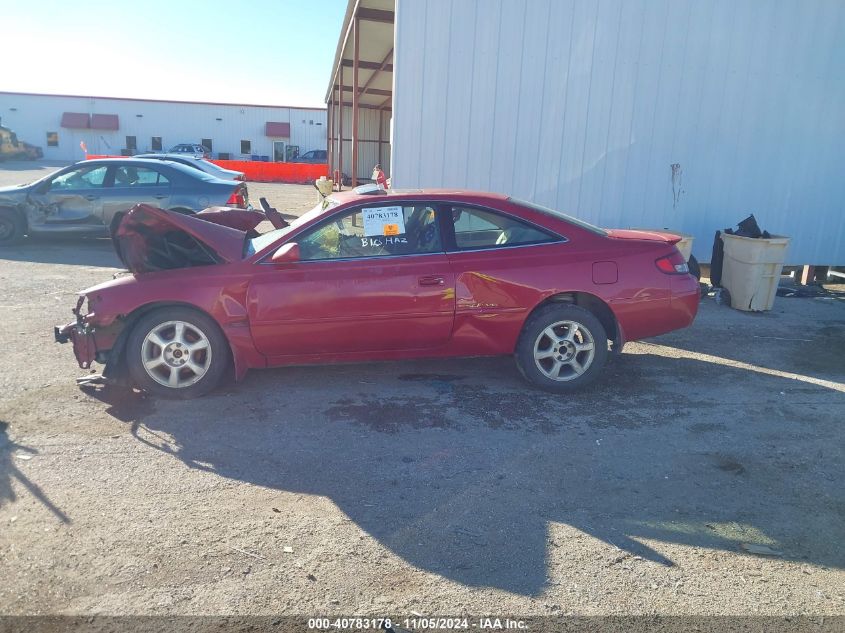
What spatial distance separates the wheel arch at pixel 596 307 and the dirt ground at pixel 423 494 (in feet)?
1.40

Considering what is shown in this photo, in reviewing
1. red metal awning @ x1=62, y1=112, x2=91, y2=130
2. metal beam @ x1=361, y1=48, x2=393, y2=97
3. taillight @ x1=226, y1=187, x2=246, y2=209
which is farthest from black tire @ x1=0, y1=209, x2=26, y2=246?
red metal awning @ x1=62, y1=112, x2=91, y2=130

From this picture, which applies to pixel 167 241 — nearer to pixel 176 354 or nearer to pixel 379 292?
pixel 176 354

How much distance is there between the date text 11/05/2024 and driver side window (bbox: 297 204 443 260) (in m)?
2.76

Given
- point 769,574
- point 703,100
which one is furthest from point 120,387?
point 703,100

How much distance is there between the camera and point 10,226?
11.0m

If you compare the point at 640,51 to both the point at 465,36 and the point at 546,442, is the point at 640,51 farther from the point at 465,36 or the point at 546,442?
the point at 546,442

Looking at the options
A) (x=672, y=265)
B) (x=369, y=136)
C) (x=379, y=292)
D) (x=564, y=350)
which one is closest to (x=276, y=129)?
(x=369, y=136)

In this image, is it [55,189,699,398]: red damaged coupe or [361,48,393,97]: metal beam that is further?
[361,48,393,97]: metal beam

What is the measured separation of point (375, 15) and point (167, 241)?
10.0 meters

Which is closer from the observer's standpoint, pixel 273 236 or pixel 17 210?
pixel 273 236

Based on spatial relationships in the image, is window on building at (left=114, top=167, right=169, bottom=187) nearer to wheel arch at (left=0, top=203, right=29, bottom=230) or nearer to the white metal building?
wheel arch at (left=0, top=203, right=29, bottom=230)

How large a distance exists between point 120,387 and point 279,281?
1.48m

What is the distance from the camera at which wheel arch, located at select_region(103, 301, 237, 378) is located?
4.58 metres

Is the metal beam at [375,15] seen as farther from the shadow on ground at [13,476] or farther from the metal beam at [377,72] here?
the shadow on ground at [13,476]
